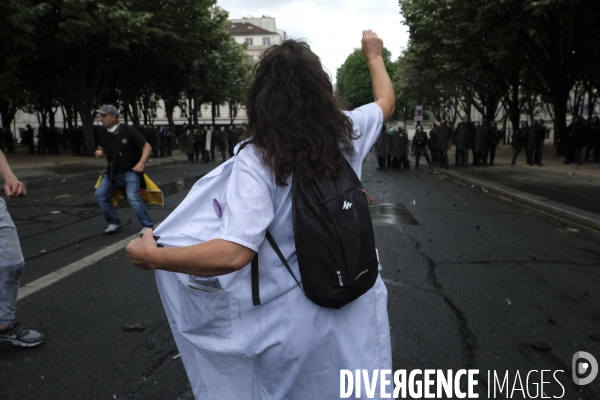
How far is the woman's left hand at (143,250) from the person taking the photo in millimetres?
1700

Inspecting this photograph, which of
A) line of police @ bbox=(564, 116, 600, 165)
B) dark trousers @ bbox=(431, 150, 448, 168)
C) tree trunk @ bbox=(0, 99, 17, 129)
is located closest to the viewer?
line of police @ bbox=(564, 116, 600, 165)

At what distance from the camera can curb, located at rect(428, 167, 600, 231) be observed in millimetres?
8938

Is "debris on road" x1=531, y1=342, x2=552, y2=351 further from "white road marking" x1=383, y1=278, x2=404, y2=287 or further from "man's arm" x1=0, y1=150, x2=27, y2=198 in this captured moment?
"man's arm" x1=0, y1=150, x2=27, y2=198

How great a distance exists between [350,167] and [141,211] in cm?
632

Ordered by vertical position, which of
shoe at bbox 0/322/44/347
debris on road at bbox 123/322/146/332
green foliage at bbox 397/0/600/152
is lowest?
debris on road at bbox 123/322/146/332

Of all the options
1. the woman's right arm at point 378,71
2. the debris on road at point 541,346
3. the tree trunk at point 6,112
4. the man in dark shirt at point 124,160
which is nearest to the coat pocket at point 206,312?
the woman's right arm at point 378,71

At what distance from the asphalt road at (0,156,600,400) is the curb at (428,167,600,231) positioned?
369 millimetres

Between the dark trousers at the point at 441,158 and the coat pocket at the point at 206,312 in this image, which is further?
the dark trousers at the point at 441,158

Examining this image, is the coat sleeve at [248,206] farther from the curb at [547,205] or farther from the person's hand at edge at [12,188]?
the curb at [547,205]

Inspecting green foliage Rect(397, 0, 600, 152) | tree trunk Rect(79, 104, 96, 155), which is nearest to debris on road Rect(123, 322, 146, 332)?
green foliage Rect(397, 0, 600, 152)

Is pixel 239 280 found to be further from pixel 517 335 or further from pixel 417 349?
pixel 517 335

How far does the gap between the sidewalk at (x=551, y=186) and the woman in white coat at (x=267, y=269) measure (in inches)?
316

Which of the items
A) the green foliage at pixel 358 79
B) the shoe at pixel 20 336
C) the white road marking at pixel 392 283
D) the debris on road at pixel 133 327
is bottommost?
the white road marking at pixel 392 283

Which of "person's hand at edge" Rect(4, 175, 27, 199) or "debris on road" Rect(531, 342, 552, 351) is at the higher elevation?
"person's hand at edge" Rect(4, 175, 27, 199)
